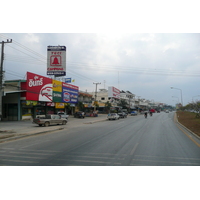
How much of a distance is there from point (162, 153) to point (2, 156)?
6.87 metres

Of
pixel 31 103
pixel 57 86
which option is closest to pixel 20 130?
pixel 31 103

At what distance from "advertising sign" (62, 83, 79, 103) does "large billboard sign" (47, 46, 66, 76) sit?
17.9 ft

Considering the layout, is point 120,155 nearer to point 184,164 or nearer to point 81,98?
point 184,164

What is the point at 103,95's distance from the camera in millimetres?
82938

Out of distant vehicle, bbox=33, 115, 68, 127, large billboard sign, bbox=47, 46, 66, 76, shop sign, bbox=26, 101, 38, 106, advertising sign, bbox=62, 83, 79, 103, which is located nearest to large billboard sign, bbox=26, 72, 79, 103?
advertising sign, bbox=62, 83, 79, 103

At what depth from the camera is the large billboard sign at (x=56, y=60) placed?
40.2m

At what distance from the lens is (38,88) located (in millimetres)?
34656

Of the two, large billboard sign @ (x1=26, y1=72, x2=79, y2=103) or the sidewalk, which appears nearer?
the sidewalk

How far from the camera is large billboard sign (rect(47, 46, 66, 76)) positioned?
40.2 metres

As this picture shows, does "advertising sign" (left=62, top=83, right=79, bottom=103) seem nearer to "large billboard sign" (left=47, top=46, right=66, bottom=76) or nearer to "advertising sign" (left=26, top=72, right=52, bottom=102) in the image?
"large billboard sign" (left=47, top=46, right=66, bottom=76)

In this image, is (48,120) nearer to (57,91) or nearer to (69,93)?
(57,91)

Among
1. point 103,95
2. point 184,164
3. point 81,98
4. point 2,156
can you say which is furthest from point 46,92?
point 103,95


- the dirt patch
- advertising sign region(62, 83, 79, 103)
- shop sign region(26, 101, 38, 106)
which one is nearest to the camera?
the dirt patch

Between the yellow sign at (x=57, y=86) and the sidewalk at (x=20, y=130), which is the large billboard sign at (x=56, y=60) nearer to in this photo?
the yellow sign at (x=57, y=86)
